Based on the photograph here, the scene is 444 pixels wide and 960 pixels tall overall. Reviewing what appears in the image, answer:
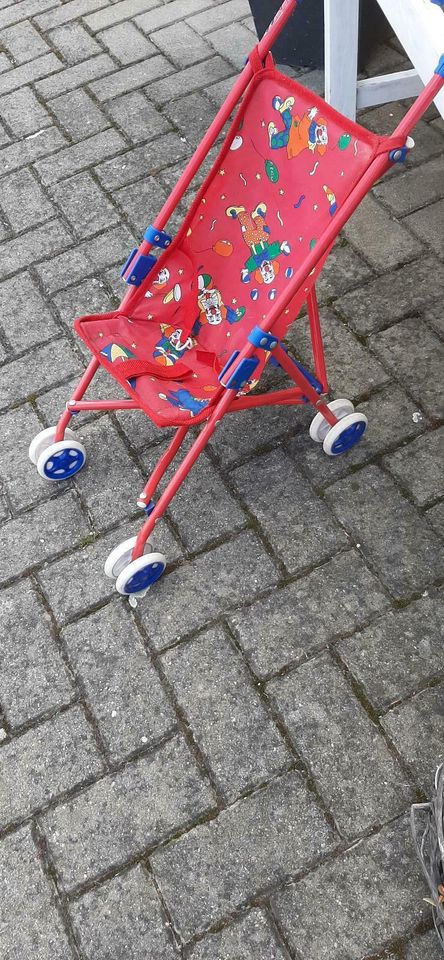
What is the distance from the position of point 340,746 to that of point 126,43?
3.62 m

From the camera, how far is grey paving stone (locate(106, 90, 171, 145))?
12.2 feet

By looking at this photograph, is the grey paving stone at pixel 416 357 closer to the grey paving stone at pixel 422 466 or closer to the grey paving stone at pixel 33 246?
the grey paving stone at pixel 422 466

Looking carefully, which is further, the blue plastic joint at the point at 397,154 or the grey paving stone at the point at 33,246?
the grey paving stone at the point at 33,246

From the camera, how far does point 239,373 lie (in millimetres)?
2086

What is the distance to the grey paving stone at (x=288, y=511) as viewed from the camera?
2.45 meters

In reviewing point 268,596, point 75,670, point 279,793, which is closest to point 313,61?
point 268,596

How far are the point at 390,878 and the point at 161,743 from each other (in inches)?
25.4

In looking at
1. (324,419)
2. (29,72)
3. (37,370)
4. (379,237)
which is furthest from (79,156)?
(324,419)

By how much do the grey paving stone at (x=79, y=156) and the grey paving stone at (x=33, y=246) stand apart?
33 cm

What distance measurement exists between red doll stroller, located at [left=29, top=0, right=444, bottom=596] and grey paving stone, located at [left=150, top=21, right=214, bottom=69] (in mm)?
1848

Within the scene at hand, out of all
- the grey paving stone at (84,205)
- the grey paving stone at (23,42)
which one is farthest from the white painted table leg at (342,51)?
the grey paving stone at (23,42)

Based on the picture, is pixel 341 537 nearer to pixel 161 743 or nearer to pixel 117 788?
pixel 161 743

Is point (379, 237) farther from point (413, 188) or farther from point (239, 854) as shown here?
point (239, 854)

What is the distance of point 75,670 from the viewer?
2318mm
